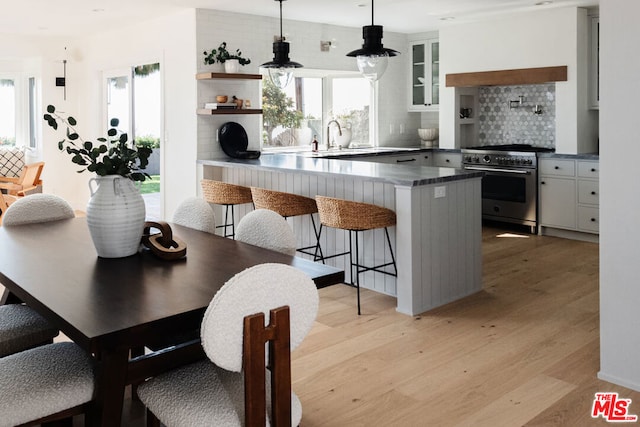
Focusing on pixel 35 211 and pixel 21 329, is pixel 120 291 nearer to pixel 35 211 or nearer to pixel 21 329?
pixel 21 329

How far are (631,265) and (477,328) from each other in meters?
1.23

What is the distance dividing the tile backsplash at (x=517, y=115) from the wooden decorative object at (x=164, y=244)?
226 inches

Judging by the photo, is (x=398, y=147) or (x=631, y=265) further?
(x=398, y=147)

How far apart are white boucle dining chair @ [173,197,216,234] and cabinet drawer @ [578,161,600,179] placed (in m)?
4.46

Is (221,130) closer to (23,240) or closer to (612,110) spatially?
(23,240)

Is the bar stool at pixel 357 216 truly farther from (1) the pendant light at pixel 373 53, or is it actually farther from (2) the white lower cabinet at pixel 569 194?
(2) the white lower cabinet at pixel 569 194

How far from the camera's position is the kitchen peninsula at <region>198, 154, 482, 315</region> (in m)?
4.32

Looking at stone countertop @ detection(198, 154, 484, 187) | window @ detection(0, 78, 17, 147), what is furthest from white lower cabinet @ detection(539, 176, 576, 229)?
window @ detection(0, 78, 17, 147)

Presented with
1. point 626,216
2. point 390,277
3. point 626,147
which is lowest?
point 390,277

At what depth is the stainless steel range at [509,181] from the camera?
6.95 m

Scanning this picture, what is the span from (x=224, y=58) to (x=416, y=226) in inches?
123

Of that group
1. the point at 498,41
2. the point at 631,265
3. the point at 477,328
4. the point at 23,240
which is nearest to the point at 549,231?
the point at 498,41

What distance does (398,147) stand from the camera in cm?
855

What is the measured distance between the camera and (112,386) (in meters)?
2.04
